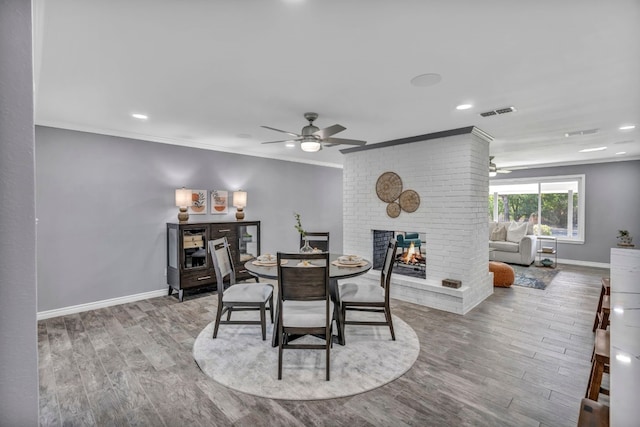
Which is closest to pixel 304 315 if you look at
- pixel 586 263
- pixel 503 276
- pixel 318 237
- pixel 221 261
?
pixel 221 261

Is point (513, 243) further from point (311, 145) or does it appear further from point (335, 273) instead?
point (311, 145)

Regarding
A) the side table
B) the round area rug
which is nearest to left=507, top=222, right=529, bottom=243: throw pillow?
the side table

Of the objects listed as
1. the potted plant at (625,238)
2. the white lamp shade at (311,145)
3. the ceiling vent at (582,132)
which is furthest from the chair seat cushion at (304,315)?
the potted plant at (625,238)

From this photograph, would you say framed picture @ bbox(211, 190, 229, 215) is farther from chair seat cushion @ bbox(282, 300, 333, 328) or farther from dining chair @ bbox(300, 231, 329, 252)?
chair seat cushion @ bbox(282, 300, 333, 328)

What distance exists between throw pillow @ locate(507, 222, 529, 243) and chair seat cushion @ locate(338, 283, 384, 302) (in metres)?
5.39

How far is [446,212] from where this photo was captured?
4.06 metres

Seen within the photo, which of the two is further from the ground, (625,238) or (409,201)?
(409,201)

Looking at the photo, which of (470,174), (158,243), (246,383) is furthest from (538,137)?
(158,243)

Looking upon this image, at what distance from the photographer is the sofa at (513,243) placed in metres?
6.51

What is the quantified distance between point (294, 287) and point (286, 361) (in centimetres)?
77

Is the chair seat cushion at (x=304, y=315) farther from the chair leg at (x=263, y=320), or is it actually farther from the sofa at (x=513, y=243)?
the sofa at (x=513, y=243)

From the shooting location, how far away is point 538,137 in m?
4.40

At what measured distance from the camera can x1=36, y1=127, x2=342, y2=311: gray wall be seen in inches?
142

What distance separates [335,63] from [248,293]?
2300 millimetres
